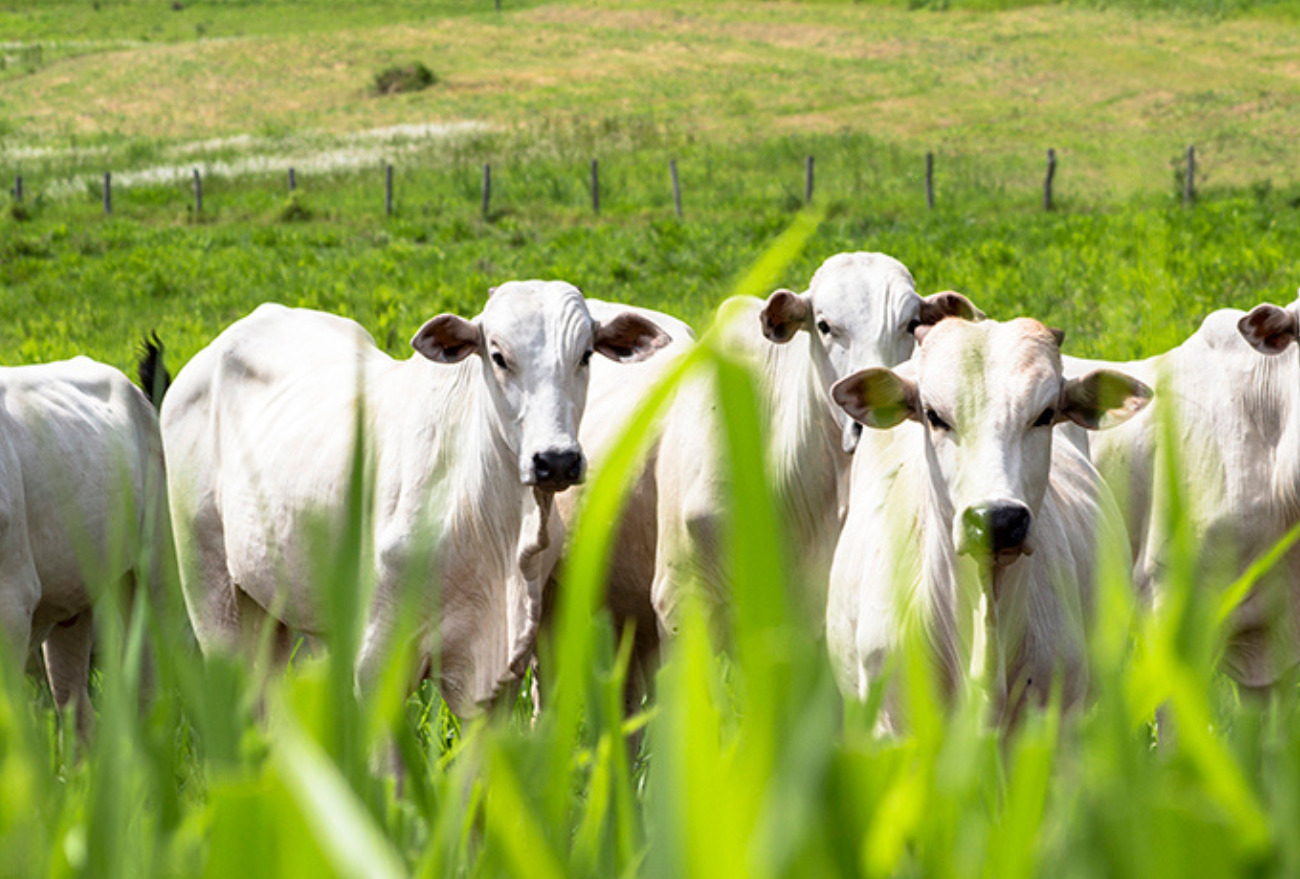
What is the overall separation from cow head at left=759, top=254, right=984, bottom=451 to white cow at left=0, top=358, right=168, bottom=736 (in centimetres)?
231

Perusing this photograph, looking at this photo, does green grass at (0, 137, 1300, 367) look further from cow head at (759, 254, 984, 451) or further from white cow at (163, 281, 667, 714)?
white cow at (163, 281, 667, 714)

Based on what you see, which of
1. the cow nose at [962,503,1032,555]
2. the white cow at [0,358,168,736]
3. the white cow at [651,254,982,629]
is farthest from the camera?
the white cow at [0,358,168,736]

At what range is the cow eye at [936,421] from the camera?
12.3ft

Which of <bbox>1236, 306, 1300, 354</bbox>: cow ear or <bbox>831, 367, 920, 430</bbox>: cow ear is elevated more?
<bbox>831, 367, 920, 430</bbox>: cow ear

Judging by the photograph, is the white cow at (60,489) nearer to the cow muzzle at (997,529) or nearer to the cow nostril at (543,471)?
the cow nostril at (543,471)

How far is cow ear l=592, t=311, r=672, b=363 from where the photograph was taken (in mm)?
4938

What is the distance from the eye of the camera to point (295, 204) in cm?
2864

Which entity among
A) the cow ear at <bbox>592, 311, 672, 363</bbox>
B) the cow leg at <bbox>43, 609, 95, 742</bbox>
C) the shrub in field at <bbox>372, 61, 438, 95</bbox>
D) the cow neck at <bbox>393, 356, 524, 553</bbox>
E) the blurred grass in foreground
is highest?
the blurred grass in foreground

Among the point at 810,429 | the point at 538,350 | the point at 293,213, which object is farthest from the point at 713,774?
the point at 293,213

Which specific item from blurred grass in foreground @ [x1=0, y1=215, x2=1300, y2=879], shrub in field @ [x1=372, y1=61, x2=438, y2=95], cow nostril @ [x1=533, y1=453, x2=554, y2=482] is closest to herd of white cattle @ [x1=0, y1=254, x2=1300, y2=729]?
cow nostril @ [x1=533, y1=453, x2=554, y2=482]

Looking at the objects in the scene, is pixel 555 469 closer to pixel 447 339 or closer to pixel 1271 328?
pixel 447 339

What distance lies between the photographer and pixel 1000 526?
3.35 metres

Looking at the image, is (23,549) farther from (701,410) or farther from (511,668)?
(701,410)

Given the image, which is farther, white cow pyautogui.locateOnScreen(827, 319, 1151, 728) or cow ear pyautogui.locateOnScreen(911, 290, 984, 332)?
cow ear pyautogui.locateOnScreen(911, 290, 984, 332)
